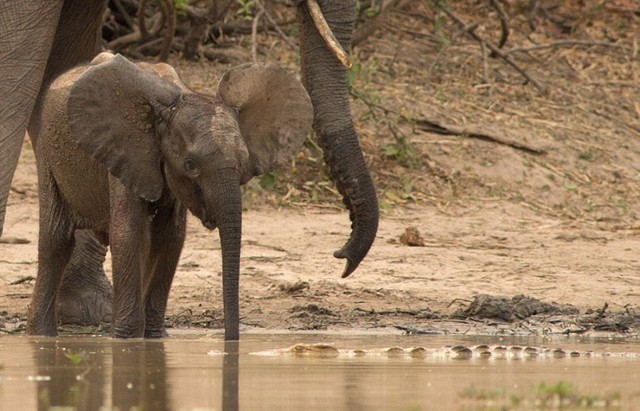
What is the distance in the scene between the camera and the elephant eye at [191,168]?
22.9ft

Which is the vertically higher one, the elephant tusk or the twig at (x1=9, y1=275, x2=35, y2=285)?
the elephant tusk

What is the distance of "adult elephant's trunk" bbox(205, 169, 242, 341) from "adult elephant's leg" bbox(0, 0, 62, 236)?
1.27m

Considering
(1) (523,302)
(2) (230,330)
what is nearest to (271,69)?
(2) (230,330)

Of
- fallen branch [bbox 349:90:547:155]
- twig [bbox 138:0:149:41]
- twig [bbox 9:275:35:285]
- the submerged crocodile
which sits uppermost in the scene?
twig [bbox 138:0:149:41]

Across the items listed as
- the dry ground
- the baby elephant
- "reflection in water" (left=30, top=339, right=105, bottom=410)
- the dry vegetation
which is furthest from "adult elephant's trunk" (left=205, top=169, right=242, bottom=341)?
the dry vegetation

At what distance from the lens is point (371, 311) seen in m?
8.58

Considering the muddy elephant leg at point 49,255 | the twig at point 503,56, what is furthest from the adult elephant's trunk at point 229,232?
the twig at point 503,56

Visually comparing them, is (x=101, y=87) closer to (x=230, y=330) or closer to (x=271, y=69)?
(x=271, y=69)

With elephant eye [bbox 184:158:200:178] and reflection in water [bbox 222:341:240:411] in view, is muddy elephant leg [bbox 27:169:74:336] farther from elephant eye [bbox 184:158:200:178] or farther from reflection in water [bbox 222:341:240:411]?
reflection in water [bbox 222:341:240:411]

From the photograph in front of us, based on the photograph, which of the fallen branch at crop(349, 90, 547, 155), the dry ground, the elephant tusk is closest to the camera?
the elephant tusk

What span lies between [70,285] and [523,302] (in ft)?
7.39

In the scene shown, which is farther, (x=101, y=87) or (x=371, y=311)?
(x=371, y=311)

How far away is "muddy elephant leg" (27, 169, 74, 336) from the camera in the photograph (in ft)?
25.7

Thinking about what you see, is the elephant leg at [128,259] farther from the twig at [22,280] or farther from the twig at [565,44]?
the twig at [565,44]
